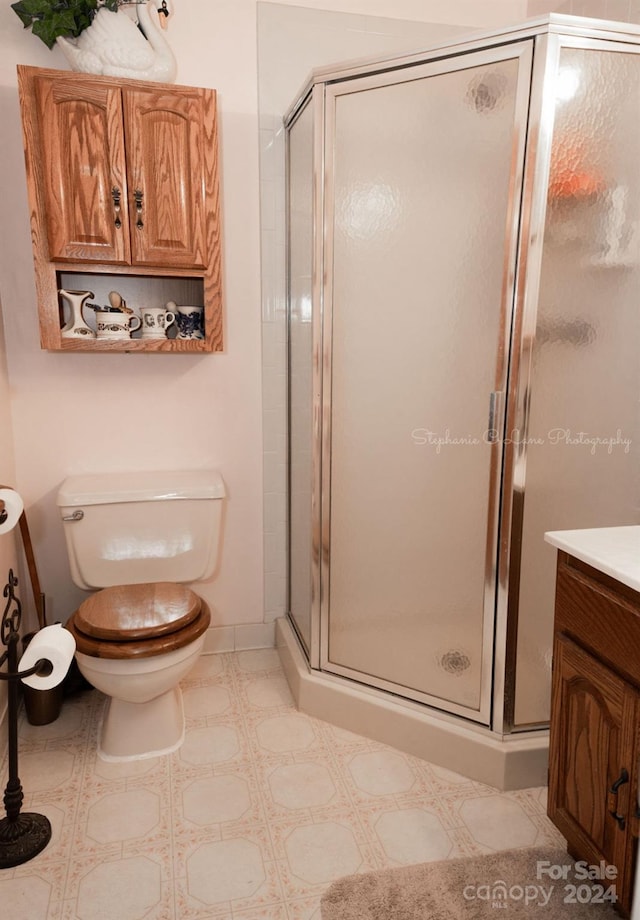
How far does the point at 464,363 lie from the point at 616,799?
1029 millimetres

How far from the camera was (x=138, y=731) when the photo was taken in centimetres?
183

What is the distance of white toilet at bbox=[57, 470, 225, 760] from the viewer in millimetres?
1708

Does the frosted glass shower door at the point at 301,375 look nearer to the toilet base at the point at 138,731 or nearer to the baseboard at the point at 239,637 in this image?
the baseboard at the point at 239,637

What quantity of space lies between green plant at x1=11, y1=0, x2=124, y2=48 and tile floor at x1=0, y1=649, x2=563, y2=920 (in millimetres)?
2091

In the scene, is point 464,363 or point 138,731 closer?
point 464,363

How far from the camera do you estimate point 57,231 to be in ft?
6.01

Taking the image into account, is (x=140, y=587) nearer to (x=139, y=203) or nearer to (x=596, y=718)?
(x=139, y=203)

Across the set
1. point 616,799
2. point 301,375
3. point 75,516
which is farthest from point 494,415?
point 75,516

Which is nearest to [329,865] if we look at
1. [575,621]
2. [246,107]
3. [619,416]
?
[575,621]

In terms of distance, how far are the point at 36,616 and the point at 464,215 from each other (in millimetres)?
1921

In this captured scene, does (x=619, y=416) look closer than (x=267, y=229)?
Yes

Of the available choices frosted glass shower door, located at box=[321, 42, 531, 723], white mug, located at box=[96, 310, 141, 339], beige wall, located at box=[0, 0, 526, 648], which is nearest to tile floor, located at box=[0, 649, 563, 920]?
frosted glass shower door, located at box=[321, 42, 531, 723]

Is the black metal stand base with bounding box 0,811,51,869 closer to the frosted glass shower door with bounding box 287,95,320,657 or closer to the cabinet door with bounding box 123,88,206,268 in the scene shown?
the frosted glass shower door with bounding box 287,95,320,657

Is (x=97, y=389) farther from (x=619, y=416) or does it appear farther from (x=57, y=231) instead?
(x=619, y=416)
